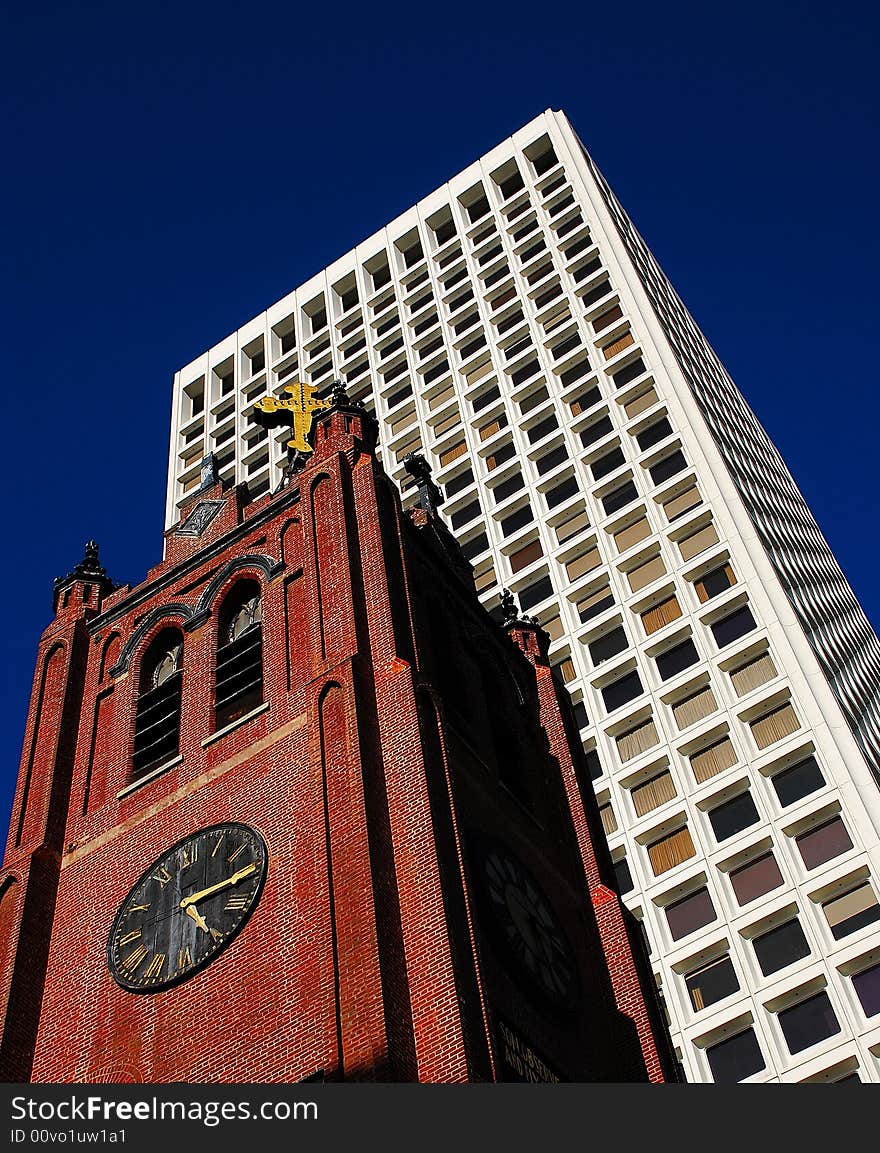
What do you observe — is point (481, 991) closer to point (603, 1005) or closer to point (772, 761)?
point (603, 1005)

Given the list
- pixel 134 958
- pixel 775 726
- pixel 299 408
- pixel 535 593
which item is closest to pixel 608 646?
pixel 535 593

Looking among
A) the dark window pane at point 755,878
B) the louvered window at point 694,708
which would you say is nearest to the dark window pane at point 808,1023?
the dark window pane at point 755,878

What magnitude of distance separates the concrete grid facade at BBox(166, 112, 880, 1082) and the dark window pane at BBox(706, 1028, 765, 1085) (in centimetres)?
5

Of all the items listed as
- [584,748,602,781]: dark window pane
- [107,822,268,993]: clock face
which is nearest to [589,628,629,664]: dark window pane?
[584,748,602,781]: dark window pane

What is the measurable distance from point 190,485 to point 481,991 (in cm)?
5464

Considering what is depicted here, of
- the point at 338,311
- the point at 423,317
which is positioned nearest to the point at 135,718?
the point at 423,317

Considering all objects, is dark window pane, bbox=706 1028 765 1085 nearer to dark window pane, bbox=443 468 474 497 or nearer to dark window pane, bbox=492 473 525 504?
dark window pane, bbox=492 473 525 504

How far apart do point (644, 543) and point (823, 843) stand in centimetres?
1404

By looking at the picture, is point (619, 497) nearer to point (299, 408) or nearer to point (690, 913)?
point (690, 913)

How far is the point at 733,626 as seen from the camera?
A: 162 ft

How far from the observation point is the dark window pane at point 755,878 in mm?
42375

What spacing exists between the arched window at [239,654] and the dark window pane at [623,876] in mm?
16511

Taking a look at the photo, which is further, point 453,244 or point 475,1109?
point 453,244

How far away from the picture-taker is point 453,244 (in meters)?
74.9
